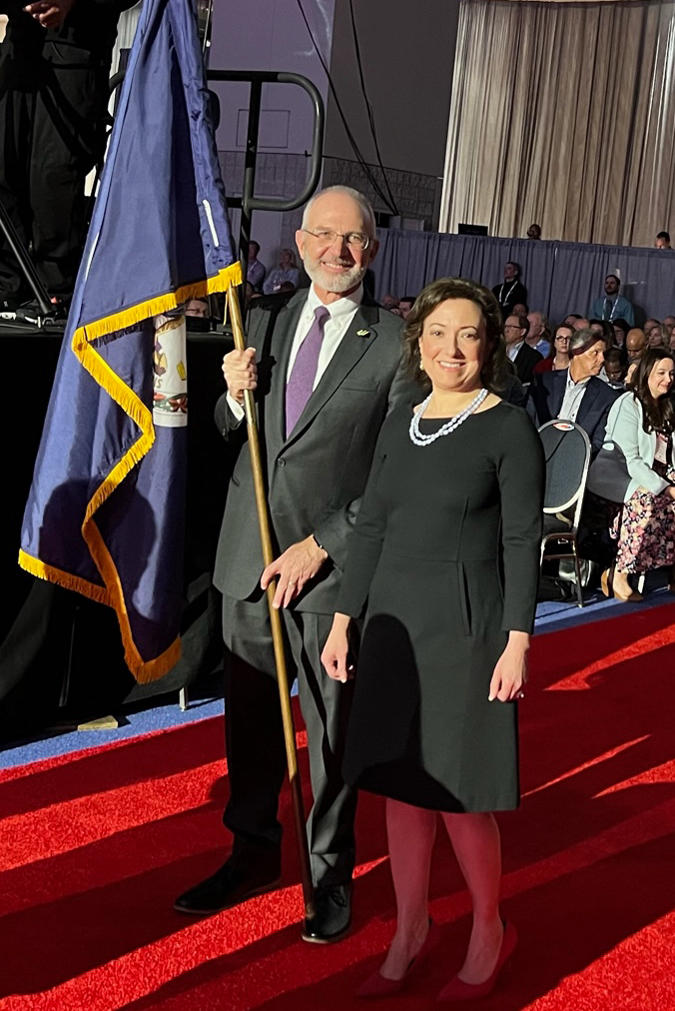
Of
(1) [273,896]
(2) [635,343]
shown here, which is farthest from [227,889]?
(2) [635,343]

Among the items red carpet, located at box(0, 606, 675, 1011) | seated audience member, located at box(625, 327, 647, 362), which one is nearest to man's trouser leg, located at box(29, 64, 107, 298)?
red carpet, located at box(0, 606, 675, 1011)

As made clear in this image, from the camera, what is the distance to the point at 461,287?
108 inches

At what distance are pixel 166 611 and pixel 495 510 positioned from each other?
1.42 meters

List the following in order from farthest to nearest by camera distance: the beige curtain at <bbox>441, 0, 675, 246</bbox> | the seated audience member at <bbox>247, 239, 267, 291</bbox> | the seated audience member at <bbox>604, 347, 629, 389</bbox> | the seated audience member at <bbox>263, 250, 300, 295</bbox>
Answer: the beige curtain at <bbox>441, 0, 675, 246</bbox> → the seated audience member at <bbox>263, 250, 300, 295</bbox> → the seated audience member at <bbox>247, 239, 267, 291</bbox> → the seated audience member at <bbox>604, 347, 629, 389</bbox>

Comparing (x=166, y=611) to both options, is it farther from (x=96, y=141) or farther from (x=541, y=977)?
(x=96, y=141)

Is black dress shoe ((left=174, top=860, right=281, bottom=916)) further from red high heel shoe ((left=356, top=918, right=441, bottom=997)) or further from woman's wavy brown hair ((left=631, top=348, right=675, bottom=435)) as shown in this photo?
woman's wavy brown hair ((left=631, top=348, right=675, bottom=435))

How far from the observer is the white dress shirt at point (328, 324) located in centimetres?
303

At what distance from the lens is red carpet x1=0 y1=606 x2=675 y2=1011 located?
113 inches

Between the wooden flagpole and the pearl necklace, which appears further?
the wooden flagpole

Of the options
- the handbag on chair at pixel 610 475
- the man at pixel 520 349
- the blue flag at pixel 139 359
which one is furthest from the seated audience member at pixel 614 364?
the blue flag at pixel 139 359

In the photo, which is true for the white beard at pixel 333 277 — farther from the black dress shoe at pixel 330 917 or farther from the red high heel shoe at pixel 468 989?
the red high heel shoe at pixel 468 989

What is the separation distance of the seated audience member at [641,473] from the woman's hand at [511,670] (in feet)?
16.2

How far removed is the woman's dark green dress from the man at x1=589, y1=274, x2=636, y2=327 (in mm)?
12921

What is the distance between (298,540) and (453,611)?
0.53 meters
